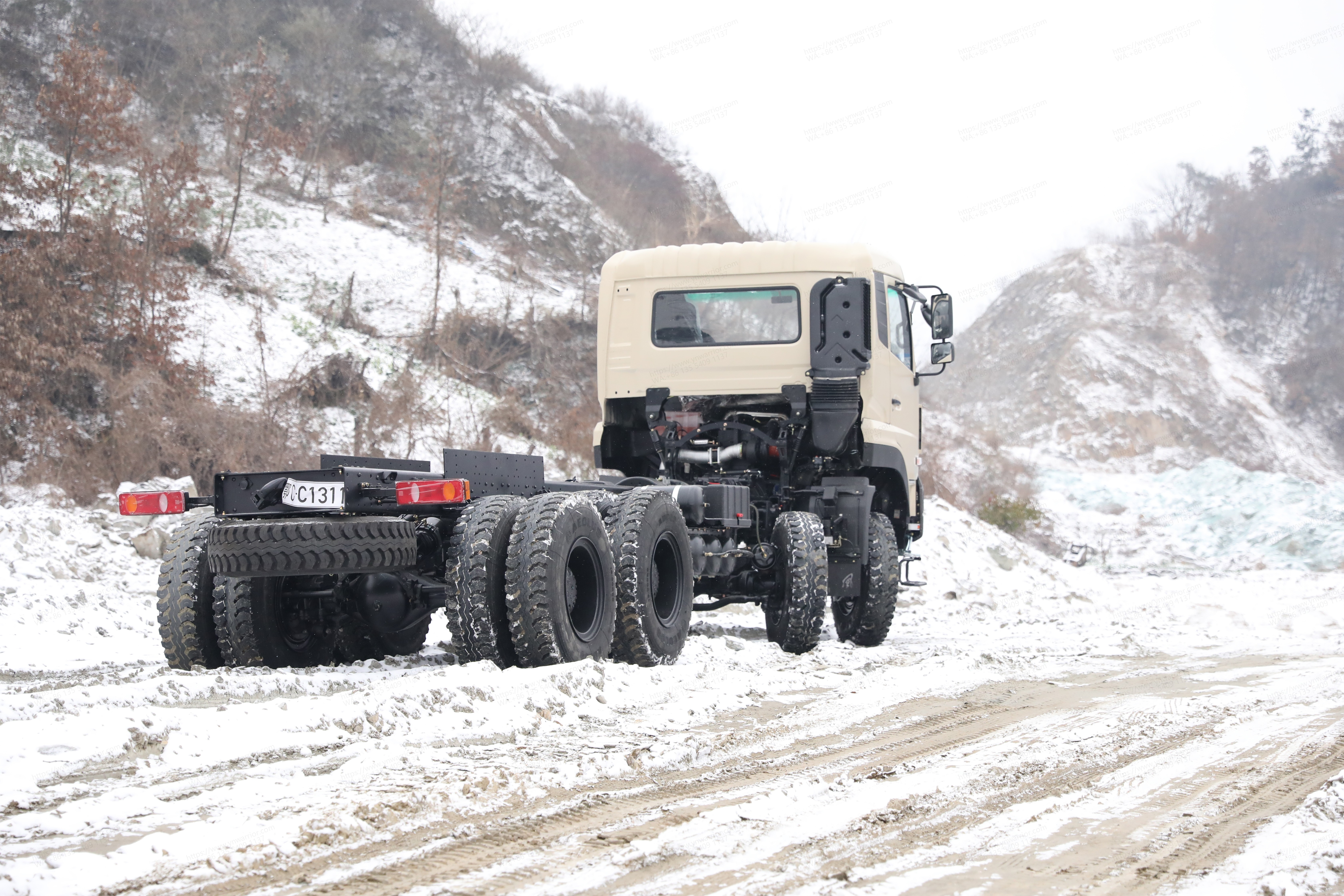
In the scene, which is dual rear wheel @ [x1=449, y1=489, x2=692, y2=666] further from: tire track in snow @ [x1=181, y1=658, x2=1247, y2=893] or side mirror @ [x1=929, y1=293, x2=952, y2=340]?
side mirror @ [x1=929, y1=293, x2=952, y2=340]

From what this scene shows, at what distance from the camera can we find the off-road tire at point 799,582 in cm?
862

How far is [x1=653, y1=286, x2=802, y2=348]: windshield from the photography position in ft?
31.5

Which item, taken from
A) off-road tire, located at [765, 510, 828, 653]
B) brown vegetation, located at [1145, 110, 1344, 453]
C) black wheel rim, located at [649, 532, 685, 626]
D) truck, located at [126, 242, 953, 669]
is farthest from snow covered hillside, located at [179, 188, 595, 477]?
brown vegetation, located at [1145, 110, 1344, 453]

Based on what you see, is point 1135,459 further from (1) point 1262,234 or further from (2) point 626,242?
(2) point 626,242

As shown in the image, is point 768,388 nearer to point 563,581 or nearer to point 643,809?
point 563,581

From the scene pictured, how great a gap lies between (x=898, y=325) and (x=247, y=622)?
607 cm

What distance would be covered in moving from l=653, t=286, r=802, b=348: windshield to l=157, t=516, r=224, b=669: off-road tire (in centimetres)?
430

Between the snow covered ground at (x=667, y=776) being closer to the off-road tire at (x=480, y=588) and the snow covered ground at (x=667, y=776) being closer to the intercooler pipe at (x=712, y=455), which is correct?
the off-road tire at (x=480, y=588)

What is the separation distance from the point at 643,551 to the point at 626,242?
27.1 meters

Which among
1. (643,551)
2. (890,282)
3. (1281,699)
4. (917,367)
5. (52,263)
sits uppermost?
(52,263)

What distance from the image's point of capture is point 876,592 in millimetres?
9820

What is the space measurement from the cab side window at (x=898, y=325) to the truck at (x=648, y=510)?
1.3 inches

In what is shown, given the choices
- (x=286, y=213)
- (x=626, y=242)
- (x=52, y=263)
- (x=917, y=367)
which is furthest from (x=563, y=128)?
(x=917, y=367)

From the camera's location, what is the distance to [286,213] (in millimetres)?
26594
